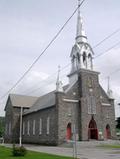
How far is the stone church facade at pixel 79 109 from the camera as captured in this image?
159 feet

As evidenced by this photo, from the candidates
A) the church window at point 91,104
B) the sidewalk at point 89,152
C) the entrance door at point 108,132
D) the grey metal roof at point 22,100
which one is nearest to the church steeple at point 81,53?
the church window at point 91,104

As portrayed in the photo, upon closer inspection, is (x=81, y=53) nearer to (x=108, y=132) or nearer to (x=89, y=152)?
(x=108, y=132)

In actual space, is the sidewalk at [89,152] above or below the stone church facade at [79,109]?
below

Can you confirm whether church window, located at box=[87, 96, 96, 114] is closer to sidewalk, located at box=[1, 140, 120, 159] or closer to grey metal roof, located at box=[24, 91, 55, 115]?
grey metal roof, located at box=[24, 91, 55, 115]

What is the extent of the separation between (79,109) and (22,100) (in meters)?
27.9

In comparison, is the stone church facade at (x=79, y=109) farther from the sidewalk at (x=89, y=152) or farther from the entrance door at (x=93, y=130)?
the sidewalk at (x=89, y=152)

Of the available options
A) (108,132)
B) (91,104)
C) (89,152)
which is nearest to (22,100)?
(91,104)

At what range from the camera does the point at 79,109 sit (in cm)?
5031

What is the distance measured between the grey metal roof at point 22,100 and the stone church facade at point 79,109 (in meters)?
13.4

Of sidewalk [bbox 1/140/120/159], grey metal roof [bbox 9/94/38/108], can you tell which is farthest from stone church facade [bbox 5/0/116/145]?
grey metal roof [bbox 9/94/38/108]

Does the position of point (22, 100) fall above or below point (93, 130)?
Result: above

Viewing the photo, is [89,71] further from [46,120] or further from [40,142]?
[40,142]

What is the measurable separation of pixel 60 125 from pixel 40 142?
961 cm

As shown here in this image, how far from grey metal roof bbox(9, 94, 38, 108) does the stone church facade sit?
1337 cm
